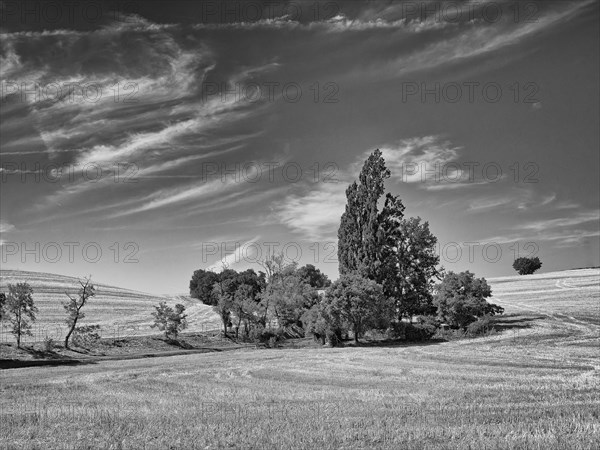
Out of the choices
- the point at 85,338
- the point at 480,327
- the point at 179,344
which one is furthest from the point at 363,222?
the point at 85,338

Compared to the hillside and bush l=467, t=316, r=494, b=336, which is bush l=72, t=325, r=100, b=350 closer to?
the hillside

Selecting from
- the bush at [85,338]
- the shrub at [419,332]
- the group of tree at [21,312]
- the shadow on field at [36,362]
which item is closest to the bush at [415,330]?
the shrub at [419,332]

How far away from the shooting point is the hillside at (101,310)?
86.4 metres

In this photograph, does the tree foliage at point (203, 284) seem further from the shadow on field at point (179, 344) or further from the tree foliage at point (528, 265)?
the tree foliage at point (528, 265)

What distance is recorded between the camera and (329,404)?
2086 centimetres

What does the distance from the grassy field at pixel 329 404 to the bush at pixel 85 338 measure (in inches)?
1255

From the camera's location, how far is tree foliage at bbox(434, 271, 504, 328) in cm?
7462

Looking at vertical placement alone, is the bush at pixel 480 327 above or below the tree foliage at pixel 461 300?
below

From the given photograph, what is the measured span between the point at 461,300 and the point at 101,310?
7667cm

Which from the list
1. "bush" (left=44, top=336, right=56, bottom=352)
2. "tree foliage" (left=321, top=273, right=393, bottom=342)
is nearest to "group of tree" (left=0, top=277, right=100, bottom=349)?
"bush" (left=44, top=336, right=56, bottom=352)

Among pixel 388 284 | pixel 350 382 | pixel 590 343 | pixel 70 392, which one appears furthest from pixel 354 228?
pixel 70 392

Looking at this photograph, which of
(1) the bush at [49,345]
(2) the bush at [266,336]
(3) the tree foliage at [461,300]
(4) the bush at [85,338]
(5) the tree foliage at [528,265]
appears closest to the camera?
(1) the bush at [49,345]

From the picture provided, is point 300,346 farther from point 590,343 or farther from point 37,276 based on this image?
point 37,276

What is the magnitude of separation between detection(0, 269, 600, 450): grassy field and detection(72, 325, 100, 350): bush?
1255 inches
